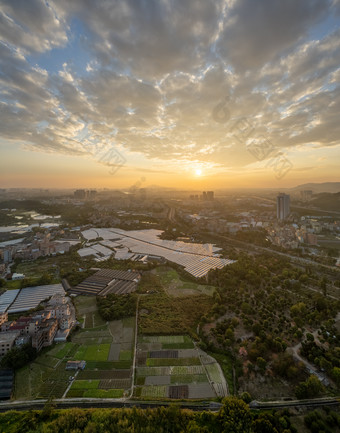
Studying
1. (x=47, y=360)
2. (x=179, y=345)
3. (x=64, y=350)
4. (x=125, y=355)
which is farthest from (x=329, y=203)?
A: (x=47, y=360)

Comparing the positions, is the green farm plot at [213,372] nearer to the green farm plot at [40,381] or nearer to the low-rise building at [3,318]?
the green farm plot at [40,381]

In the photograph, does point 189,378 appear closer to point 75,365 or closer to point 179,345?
point 179,345

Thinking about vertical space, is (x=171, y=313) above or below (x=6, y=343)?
below

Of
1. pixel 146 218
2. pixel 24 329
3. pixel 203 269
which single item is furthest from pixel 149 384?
pixel 146 218

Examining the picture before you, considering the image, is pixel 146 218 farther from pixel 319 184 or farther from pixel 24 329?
pixel 319 184

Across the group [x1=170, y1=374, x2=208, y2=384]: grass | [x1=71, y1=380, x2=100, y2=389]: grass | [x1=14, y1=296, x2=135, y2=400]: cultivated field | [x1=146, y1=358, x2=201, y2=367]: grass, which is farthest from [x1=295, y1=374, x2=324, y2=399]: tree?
[x1=71, y1=380, x2=100, y2=389]: grass

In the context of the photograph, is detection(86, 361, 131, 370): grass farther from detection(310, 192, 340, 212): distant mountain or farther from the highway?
detection(310, 192, 340, 212): distant mountain
